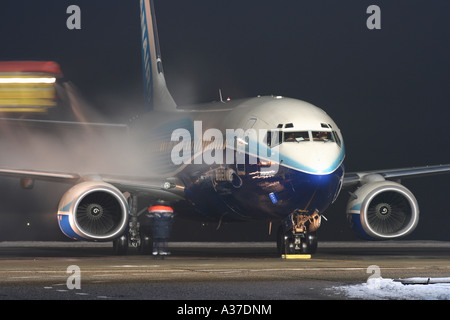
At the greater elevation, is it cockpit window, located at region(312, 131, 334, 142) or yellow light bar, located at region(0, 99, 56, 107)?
yellow light bar, located at region(0, 99, 56, 107)

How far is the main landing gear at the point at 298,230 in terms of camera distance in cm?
2245

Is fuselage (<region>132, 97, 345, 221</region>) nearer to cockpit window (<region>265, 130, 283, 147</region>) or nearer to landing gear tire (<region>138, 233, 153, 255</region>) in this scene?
cockpit window (<region>265, 130, 283, 147</region>)

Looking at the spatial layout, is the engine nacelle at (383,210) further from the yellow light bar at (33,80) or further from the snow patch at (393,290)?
the yellow light bar at (33,80)

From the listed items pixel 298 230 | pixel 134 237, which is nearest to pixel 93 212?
pixel 134 237

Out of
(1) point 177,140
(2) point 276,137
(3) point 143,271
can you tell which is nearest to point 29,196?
(1) point 177,140

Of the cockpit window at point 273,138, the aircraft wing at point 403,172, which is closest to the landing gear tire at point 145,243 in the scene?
the aircraft wing at point 403,172

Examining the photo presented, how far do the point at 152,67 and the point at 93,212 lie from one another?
12053 mm

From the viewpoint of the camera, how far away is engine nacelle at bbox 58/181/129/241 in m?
23.3

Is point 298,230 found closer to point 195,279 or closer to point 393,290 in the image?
point 195,279

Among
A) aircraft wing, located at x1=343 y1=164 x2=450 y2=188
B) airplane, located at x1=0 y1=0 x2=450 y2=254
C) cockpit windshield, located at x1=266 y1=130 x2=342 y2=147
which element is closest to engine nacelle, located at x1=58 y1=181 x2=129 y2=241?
airplane, located at x1=0 y1=0 x2=450 y2=254

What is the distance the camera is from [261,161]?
70.9ft

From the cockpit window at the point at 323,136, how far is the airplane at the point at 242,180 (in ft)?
0.09

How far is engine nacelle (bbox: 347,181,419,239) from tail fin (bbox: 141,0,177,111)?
941cm
